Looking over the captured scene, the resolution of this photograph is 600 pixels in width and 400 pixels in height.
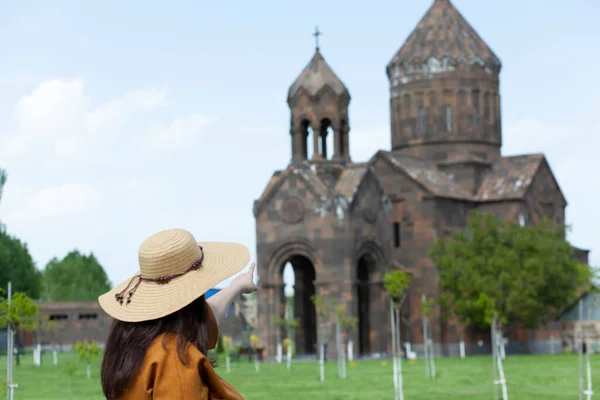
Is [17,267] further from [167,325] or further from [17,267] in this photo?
[167,325]

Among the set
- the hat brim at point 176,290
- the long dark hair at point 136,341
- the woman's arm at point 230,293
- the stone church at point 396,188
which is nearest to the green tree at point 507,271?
the stone church at point 396,188

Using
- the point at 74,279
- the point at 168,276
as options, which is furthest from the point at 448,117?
the point at 168,276

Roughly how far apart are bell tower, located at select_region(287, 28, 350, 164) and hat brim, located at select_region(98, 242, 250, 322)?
42.9 m

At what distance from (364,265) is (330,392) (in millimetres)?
24890

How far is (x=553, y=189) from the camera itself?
183 feet

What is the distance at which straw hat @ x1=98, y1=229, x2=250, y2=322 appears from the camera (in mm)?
3928

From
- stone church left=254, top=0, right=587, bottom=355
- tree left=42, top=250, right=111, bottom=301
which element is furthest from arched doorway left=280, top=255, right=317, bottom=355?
tree left=42, top=250, right=111, bottom=301

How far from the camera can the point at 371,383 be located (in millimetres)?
28812

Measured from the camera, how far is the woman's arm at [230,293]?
4594 millimetres

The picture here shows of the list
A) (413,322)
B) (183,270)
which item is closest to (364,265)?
(413,322)

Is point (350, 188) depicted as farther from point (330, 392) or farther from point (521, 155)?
point (330, 392)

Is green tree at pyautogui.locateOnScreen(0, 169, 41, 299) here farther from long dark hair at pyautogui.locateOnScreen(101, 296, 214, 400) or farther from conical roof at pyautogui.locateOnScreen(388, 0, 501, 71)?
long dark hair at pyautogui.locateOnScreen(101, 296, 214, 400)

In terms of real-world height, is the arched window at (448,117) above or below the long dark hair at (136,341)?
above

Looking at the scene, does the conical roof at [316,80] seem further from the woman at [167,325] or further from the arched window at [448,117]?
the woman at [167,325]
